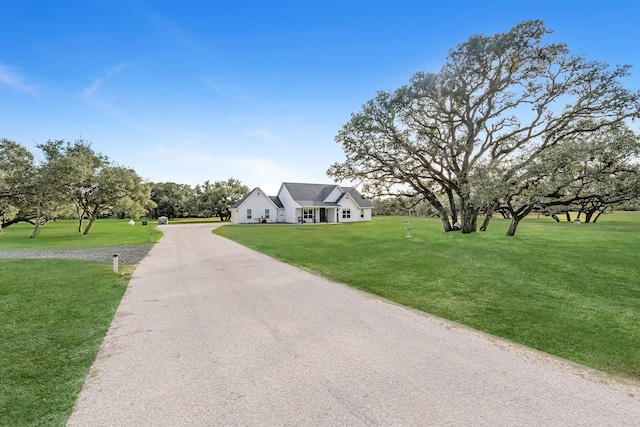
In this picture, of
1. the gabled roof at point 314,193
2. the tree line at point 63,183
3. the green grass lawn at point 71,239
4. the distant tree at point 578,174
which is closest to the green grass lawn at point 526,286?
the distant tree at point 578,174

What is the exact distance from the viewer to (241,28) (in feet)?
46.8

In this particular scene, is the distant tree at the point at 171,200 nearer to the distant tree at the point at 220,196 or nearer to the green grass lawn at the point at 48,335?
the distant tree at the point at 220,196

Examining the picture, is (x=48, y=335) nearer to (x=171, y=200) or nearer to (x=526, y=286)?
(x=526, y=286)

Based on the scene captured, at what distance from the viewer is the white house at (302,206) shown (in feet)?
147

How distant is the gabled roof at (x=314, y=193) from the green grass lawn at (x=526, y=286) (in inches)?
1232

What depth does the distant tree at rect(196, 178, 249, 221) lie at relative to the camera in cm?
5378

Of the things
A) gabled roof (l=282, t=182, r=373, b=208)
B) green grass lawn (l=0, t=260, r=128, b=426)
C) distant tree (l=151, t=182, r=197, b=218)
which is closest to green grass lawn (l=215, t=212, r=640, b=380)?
green grass lawn (l=0, t=260, r=128, b=426)

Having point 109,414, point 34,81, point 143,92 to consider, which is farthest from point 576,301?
point 34,81

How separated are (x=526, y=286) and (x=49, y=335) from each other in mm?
10627

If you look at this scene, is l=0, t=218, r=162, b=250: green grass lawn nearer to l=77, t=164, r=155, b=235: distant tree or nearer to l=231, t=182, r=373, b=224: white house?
l=77, t=164, r=155, b=235: distant tree

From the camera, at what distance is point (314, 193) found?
48656 mm

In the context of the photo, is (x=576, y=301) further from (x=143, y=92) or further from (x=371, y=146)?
(x=143, y=92)

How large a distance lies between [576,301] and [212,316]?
7.98 m

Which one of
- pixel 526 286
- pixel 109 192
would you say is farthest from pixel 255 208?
pixel 526 286
